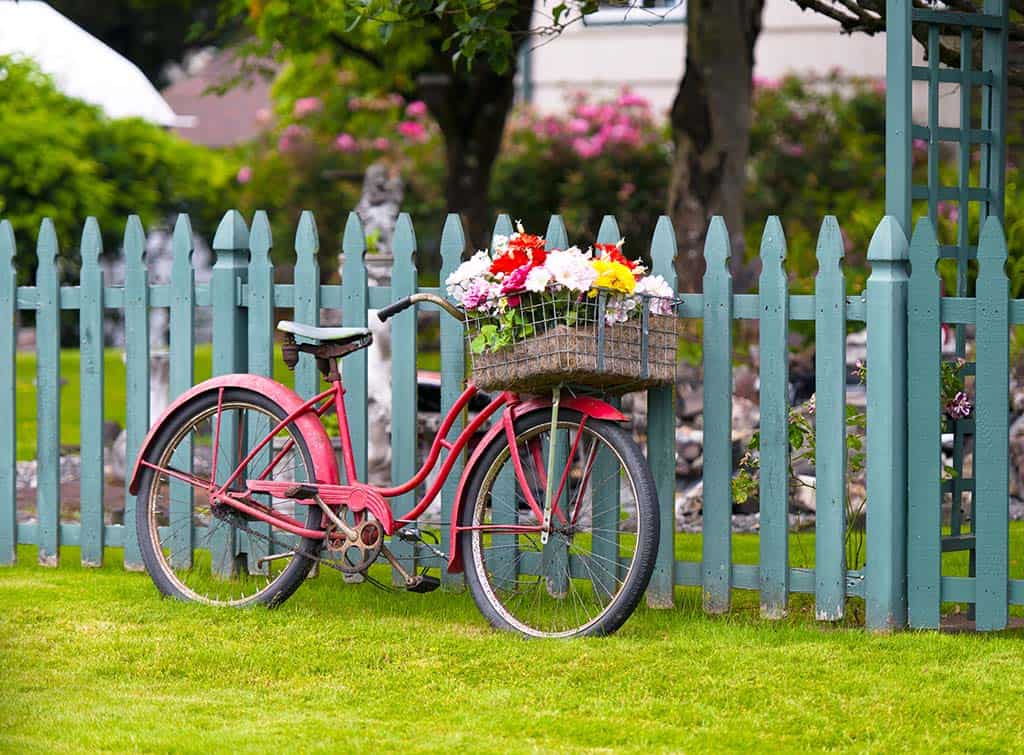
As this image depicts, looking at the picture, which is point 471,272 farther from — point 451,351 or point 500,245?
point 451,351

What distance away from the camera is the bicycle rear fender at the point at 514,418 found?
5.72 meters

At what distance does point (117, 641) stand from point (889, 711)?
238cm

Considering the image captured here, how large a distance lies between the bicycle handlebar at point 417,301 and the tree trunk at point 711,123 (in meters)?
6.63

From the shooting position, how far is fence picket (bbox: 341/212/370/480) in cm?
658

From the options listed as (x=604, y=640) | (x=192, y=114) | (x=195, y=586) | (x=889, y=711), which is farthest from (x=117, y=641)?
(x=192, y=114)

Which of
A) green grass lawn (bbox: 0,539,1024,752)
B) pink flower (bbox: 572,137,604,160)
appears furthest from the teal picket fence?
pink flower (bbox: 572,137,604,160)

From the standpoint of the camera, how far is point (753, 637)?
5.67 meters

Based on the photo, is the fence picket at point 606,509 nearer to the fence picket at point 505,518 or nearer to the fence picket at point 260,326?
the fence picket at point 505,518

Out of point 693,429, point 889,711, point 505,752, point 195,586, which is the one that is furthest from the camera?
point 693,429

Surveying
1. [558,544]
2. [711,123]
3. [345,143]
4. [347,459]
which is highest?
[345,143]

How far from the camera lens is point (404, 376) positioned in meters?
6.56

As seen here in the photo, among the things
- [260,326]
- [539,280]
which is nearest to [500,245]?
[539,280]

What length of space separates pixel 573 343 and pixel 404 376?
3.93ft

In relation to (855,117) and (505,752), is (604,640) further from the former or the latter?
(855,117)
